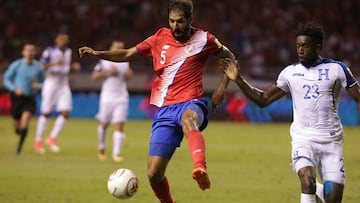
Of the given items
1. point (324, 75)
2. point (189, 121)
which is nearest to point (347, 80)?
point (324, 75)

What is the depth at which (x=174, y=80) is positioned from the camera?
9.04m

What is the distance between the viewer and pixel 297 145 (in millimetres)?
8430

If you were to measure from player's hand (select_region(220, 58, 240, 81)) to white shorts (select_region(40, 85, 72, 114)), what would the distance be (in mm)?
10942

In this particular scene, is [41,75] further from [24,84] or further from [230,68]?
[230,68]

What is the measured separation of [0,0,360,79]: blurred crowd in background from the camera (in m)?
30.0

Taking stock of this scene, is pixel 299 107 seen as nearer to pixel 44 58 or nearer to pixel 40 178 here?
pixel 40 178

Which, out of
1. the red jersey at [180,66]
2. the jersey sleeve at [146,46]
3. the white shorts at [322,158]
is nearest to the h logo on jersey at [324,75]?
the white shorts at [322,158]

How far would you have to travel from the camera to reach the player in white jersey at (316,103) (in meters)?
8.34

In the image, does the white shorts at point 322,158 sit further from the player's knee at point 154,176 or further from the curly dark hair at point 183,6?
the curly dark hair at point 183,6

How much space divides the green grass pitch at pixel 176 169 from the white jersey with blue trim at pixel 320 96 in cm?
273

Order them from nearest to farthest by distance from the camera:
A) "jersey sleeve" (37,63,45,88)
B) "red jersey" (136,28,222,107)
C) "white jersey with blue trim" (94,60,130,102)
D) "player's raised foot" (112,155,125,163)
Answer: "red jersey" (136,28,222,107), "player's raised foot" (112,155,125,163), "white jersey with blue trim" (94,60,130,102), "jersey sleeve" (37,63,45,88)

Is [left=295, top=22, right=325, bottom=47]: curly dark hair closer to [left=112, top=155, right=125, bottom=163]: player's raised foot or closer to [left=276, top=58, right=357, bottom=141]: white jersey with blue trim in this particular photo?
[left=276, top=58, right=357, bottom=141]: white jersey with blue trim

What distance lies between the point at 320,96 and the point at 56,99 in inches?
466

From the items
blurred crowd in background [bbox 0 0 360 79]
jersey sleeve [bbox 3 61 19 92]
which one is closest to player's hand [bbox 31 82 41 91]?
jersey sleeve [bbox 3 61 19 92]
